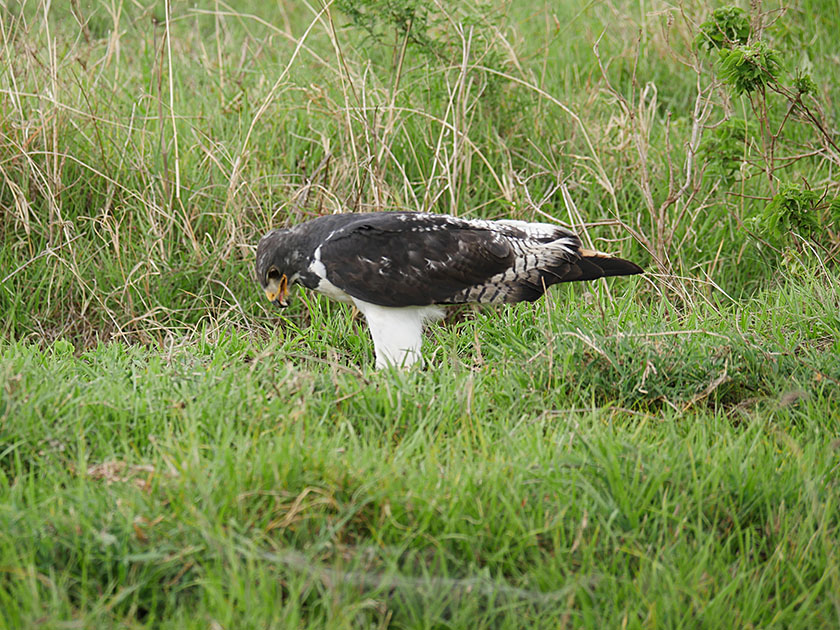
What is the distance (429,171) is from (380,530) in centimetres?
356

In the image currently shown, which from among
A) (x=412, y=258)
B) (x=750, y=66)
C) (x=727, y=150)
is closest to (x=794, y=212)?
(x=727, y=150)

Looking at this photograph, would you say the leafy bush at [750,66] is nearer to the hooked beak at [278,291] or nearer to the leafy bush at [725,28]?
the leafy bush at [725,28]

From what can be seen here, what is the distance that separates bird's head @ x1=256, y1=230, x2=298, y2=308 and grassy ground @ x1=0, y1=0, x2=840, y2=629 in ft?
0.73

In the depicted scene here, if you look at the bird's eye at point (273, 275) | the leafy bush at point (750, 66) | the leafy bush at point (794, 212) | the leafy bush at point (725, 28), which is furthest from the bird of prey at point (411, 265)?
the leafy bush at point (725, 28)

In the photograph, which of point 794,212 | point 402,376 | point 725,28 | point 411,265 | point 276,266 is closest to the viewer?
point 402,376

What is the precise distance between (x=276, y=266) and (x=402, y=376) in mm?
1051

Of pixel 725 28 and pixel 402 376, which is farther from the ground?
pixel 725 28

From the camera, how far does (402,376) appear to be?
12.3 feet

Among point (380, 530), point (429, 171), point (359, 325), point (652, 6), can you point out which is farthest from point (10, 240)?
point (652, 6)

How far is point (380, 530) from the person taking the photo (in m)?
2.78

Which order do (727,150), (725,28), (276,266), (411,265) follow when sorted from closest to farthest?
(411,265), (276,266), (725,28), (727,150)

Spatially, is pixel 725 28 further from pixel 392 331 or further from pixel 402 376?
pixel 402 376

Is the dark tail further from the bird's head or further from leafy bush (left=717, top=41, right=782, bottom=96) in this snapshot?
the bird's head

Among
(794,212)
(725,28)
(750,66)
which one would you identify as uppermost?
(725,28)
